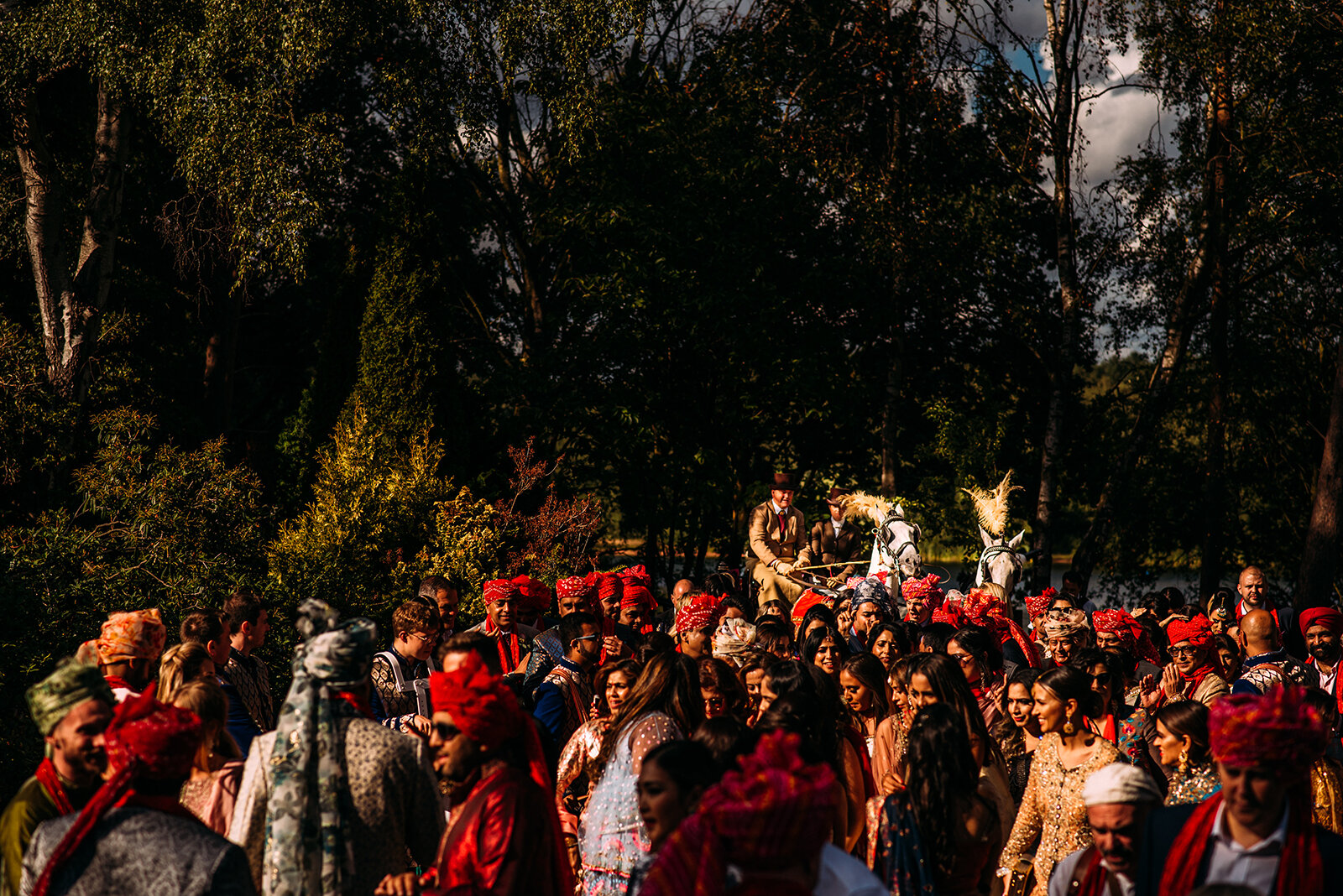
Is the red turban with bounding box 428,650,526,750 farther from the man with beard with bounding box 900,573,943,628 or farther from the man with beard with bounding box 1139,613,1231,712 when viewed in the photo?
the man with beard with bounding box 900,573,943,628

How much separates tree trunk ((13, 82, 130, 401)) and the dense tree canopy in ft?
0.17

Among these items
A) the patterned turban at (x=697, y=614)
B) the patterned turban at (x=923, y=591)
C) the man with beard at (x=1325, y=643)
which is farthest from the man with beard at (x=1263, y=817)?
the patterned turban at (x=923, y=591)

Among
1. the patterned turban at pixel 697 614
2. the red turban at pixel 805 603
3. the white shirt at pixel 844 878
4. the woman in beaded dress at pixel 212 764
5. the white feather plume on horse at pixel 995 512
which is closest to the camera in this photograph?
the white shirt at pixel 844 878

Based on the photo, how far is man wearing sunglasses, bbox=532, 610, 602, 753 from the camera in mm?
6211

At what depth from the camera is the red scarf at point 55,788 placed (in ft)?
11.5

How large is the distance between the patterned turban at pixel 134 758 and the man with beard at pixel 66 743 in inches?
11.4

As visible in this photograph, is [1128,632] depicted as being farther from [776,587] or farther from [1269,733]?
[776,587]

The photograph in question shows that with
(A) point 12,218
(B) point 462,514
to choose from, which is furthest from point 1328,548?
(A) point 12,218

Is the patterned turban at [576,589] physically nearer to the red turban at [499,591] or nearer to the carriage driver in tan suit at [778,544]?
the red turban at [499,591]

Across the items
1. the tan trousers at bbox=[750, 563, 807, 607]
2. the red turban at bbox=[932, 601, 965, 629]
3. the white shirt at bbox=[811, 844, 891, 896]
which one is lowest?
the tan trousers at bbox=[750, 563, 807, 607]

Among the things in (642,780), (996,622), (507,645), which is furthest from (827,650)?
(642,780)

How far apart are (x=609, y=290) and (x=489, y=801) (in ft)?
50.5

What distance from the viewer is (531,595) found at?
8570 millimetres

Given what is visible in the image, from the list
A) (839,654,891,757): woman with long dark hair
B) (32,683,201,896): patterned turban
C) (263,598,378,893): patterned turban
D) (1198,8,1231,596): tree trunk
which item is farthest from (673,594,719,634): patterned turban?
(1198,8,1231,596): tree trunk
